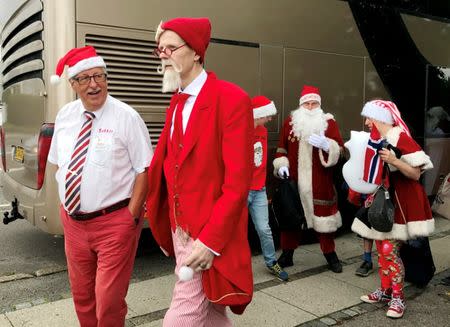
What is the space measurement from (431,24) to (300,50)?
246 centimetres

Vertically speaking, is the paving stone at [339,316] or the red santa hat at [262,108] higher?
the red santa hat at [262,108]

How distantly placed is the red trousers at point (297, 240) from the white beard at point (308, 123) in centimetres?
98

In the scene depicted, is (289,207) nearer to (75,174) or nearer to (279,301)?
(279,301)

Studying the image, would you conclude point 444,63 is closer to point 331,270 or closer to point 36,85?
point 331,270

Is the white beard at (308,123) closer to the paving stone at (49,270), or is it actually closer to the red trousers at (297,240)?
the red trousers at (297,240)

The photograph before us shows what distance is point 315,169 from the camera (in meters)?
5.00

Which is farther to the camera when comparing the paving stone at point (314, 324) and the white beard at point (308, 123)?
the white beard at point (308, 123)

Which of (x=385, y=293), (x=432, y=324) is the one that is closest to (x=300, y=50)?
(x=385, y=293)

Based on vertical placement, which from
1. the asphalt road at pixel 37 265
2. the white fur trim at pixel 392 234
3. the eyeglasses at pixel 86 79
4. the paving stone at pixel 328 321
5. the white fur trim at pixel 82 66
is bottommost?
the asphalt road at pixel 37 265

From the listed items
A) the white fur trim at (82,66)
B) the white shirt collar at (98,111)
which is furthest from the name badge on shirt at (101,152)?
the white fur trim at (82,66)

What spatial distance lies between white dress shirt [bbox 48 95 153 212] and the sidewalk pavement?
50.8 inches

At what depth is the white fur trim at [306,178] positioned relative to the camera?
5.00 m

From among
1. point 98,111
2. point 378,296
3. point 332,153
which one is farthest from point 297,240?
point 98,111

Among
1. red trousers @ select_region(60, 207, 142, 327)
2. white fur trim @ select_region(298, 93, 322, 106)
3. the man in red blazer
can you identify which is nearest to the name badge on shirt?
red trousers @ select_region(60, 207, 142, 327)
